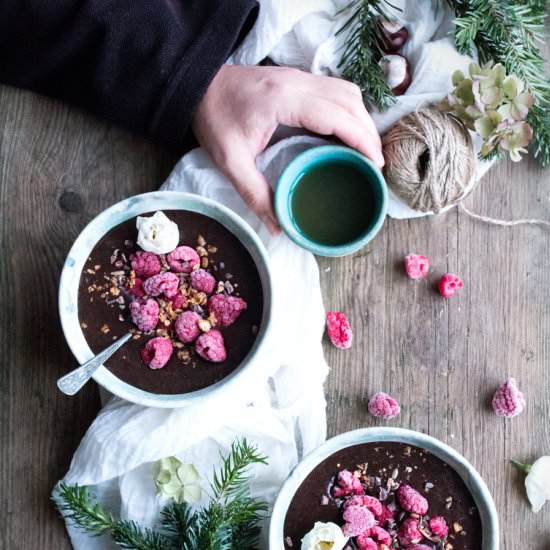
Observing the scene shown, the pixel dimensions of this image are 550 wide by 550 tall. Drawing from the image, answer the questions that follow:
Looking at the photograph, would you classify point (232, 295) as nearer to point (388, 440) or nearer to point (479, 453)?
point (388, 440)

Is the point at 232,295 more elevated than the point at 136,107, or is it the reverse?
the point at 136,107

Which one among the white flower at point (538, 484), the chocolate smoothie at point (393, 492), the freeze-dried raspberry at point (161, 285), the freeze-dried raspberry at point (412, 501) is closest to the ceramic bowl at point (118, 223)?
the freeze-dried raspberry at point (161, 285)

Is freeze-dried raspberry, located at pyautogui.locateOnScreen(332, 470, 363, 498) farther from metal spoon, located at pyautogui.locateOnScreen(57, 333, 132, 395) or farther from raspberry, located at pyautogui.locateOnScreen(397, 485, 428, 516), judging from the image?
metal spoon, located at pyautogui.locateOnScreen(57, 333, 132, 395)

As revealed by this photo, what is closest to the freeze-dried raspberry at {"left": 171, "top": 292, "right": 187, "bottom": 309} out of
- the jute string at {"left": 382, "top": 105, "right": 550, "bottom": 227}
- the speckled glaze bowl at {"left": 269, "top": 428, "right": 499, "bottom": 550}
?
the speckled glaze bowl at {"left": 269, "top": 428, "right": 499, "bottom": 550}

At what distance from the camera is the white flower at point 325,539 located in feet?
4.07

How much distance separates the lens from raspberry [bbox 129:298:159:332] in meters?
1.35

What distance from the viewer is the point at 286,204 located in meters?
1.41

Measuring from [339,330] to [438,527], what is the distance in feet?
1.43

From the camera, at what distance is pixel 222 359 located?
1350 mm

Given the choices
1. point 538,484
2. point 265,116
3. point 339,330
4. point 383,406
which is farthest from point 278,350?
point 538,484

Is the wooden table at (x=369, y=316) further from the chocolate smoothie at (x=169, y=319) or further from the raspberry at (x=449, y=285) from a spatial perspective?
the chocolate smoothie at (x=169, y=319)

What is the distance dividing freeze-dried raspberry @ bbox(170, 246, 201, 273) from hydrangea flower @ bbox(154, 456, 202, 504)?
0.39m

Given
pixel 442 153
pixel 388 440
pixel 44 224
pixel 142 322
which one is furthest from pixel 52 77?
pixel 388 440

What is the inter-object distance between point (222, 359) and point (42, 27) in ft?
2.47
